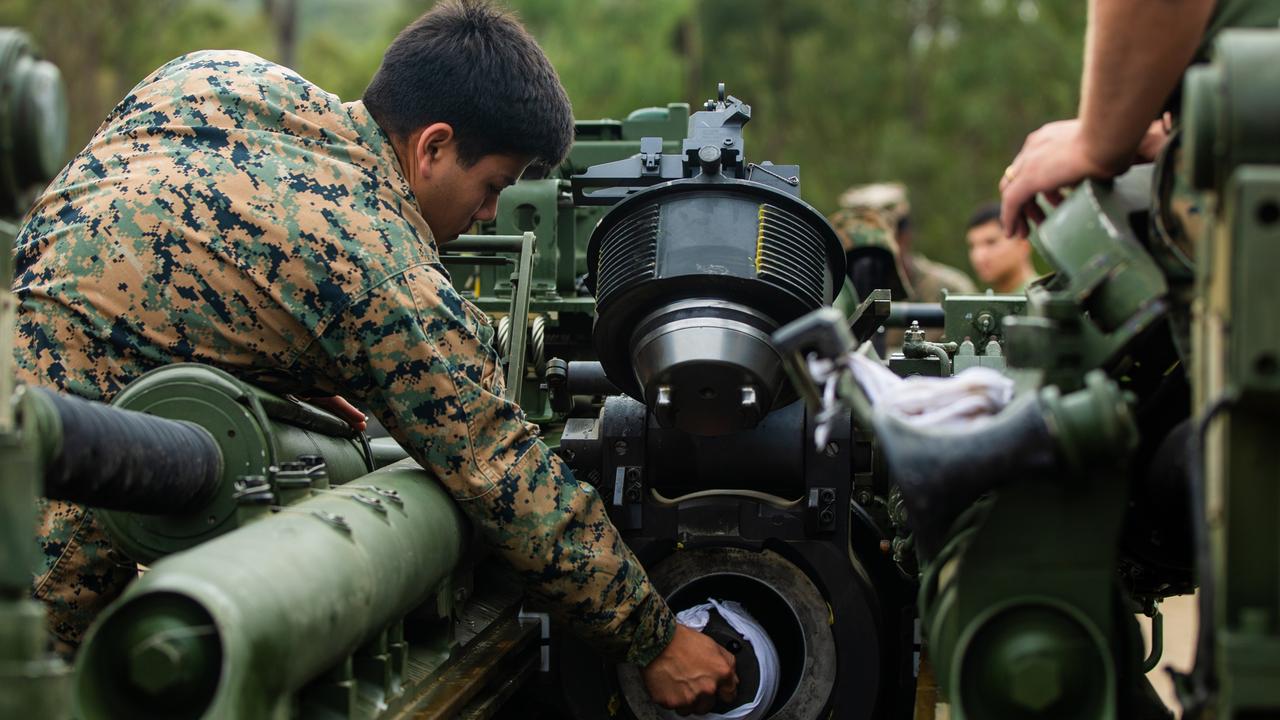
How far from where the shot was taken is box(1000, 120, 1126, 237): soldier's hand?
2666 mm

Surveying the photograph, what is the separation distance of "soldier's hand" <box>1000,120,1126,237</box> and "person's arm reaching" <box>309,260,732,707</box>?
110cm

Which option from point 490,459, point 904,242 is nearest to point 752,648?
point 490,459

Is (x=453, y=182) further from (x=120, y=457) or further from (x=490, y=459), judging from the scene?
(x=120, y=457)

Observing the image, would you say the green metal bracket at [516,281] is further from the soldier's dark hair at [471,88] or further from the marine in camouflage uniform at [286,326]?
the marine in camouflage uniform at [286,326]

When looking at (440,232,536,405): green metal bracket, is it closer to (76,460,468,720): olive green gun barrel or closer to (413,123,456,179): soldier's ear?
(413,123,456,179): soldier's ear

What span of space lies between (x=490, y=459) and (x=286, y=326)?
513 millimetres

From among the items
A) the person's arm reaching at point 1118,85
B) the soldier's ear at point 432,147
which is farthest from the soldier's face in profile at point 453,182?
the person's arm reaching at point 1118,85

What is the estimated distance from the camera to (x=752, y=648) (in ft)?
11.5

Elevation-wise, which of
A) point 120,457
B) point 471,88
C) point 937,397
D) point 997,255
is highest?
point 997,255

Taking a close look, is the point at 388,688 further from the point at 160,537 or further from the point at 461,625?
the point at 461,625

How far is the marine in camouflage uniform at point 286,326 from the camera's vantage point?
10.4 feet

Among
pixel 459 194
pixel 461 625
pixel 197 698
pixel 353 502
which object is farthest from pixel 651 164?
pixel 197 698

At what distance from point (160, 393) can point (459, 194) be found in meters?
1.00

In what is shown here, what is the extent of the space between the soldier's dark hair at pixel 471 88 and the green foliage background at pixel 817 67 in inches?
696
